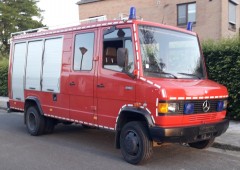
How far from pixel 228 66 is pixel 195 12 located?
626 inches

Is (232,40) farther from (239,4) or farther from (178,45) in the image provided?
(239,4)

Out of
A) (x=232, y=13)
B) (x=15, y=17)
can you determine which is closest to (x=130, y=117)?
(x=232, y=13)

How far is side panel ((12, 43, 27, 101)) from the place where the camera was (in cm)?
1027

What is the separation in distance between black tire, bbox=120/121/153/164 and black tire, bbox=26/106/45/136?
321 cm

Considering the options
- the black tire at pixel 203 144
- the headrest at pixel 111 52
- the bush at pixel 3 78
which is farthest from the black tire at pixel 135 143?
the bush at pixel 3 78

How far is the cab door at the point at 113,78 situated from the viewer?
6.88m

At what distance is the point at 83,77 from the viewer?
26.2 ft

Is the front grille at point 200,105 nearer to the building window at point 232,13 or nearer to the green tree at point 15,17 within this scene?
the building window at point 232,13

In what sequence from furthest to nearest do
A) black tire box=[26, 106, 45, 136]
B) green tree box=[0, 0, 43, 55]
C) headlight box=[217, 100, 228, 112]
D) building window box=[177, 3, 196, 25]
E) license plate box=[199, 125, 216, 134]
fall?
green tree box=[0, 0, 43, 55]
building window box=[177, 3, 196, 25]
black tire box=[26, 106, 45, 136]
headlight box=[217, 100, 228, 112]
license plate box=[199, 125, 216, 134]

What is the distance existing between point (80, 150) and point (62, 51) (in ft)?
7.64

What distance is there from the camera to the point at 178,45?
293 inches

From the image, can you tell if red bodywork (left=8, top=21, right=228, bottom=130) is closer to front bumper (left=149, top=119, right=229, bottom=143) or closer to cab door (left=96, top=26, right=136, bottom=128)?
cab door (left=96, top=26, right=136, bottom=128)

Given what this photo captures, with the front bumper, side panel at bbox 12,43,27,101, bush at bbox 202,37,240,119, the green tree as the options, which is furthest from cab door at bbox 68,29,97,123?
the green tree

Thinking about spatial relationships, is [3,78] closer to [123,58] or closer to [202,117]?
[123,58]
